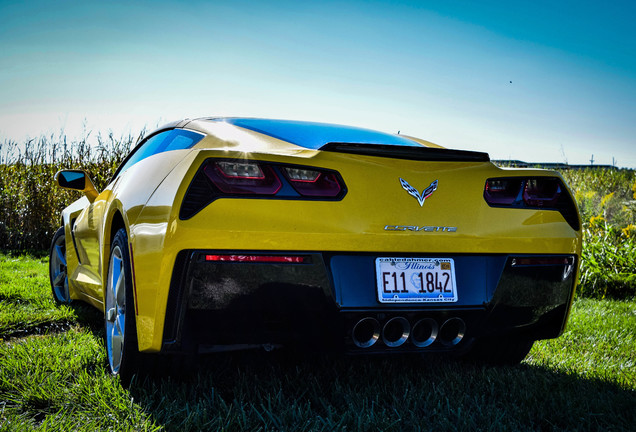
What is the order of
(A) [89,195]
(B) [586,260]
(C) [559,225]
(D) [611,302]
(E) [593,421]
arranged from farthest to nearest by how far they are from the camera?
(B) [586,260]
(D) [611,302]
(A) [89,195]
(C) [559,225]
(E) [593,421]

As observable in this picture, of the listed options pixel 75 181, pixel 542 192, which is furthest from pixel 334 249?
pixel 75 181

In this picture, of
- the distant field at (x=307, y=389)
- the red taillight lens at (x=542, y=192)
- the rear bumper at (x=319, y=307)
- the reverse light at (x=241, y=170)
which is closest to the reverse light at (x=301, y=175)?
the reverse light at (x=241, y=170)

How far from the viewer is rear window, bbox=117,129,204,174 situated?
2.72m

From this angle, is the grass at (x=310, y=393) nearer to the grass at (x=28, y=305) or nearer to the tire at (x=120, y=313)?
the tire at (x=120, y=313)

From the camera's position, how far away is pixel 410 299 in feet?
7.43

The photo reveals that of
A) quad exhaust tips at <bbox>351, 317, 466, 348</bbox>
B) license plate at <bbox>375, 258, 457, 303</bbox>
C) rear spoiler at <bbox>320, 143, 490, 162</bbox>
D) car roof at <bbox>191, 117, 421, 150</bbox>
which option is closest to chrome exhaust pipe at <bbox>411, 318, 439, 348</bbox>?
quad exhaust tips at <bbox>351, 317, 466, 348</bbox>

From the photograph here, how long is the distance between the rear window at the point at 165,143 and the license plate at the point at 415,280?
1.06 meters

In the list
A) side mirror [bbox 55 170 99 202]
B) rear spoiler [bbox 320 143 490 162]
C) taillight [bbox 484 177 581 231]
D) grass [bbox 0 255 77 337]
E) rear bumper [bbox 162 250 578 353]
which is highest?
rear spoiler [bbox 320 143 490 162]

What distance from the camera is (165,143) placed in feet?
10.0

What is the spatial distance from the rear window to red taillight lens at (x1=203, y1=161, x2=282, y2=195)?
54 centimetres

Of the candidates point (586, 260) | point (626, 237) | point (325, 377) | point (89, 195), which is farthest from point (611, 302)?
point (89, 195)

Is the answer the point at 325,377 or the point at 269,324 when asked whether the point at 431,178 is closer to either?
the point at 269,324

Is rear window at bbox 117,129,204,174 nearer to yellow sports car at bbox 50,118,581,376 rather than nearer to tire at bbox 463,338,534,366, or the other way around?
yellow sports car at bbox 50,118,581,376

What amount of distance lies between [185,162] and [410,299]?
40.5 inches
